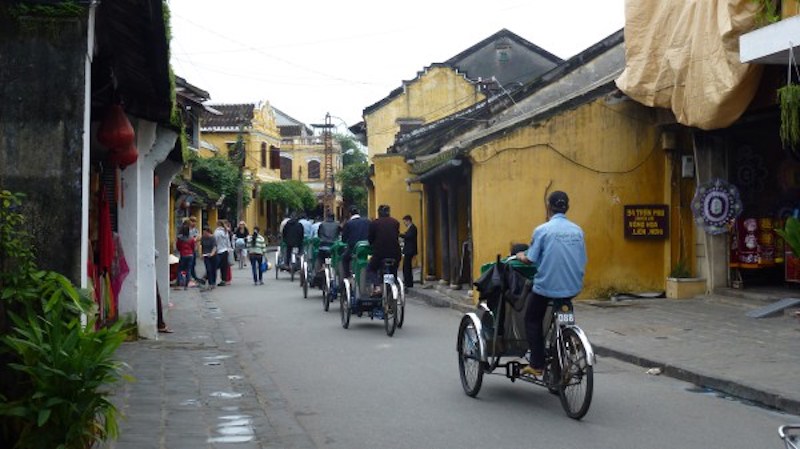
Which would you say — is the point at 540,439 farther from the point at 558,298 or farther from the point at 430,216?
the point at 430,216

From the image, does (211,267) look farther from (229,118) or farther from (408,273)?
(229,118)

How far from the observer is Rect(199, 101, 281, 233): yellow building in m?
55.4

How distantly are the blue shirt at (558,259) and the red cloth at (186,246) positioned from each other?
15.8 meters

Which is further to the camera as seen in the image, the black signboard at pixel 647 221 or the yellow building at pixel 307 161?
the yellow building at pixel 307 161

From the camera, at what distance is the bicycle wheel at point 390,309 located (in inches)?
521

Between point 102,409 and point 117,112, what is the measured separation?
5465 mm

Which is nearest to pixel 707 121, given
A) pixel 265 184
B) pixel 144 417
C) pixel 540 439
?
pixel 540 439

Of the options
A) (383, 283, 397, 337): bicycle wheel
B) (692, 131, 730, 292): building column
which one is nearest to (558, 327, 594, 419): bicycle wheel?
(383, 283, 397, 337): bicycle wheel

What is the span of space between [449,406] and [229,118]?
51.8 metres

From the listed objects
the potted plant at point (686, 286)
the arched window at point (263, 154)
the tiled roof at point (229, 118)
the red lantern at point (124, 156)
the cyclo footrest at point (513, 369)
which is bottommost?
the cyclo footrest at point (513, 369)

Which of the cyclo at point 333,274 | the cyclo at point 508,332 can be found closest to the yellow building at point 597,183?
the cyclo at point 333,274

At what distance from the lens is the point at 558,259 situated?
26.0 ft

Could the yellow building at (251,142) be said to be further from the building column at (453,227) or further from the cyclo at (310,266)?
the cyclo at (310,266)

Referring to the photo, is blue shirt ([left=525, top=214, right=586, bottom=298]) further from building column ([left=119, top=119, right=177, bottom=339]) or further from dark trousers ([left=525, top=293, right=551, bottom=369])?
building column ([left=119, top=119, right=177, bottom=339])
